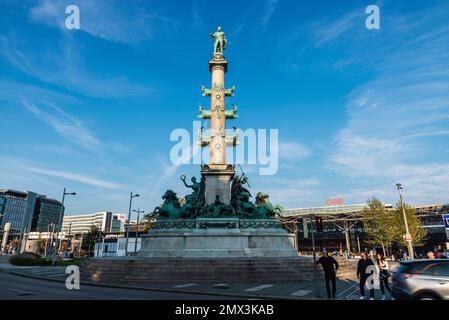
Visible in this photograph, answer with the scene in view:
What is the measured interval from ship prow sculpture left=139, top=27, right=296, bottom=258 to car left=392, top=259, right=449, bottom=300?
51.4ft

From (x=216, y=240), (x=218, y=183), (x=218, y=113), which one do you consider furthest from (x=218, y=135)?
(x=216, y=240)

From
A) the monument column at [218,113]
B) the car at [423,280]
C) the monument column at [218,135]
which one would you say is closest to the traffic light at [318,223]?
the car at [423,280]

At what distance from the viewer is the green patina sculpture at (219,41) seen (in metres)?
35.8

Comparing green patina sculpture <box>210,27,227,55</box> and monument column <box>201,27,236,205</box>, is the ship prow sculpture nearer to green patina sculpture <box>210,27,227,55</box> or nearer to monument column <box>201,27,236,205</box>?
monument column <box>201,27,236,205</box>

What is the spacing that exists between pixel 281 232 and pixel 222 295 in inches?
542

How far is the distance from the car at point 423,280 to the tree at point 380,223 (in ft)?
151

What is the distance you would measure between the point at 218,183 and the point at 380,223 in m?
35.8

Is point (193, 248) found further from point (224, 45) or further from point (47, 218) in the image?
point (47, 218)

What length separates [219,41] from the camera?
1416 inches

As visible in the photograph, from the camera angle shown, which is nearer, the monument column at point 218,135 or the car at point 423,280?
the car at point 423,280

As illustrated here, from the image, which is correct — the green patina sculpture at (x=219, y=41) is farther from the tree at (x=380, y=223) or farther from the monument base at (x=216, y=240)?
the tree at (x=380, y=223)

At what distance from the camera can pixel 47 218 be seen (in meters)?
142

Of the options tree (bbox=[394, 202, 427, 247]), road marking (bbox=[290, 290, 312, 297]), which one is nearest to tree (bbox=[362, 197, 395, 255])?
tree (bbox=[394, 202, 427, 247])
